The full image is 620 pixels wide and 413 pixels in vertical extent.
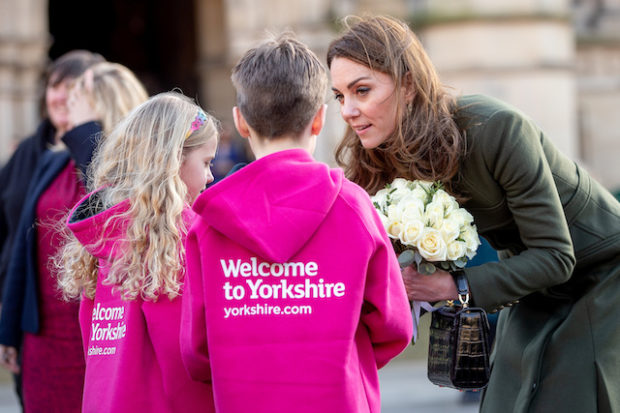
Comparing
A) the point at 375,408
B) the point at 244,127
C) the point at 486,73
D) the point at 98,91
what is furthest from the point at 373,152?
the point at 486,73

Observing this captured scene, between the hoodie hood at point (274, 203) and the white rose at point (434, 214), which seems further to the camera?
the white rose at point (434, 214)

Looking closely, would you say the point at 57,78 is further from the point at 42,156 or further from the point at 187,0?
the point at 187,0

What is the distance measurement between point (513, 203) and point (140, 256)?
3.76 ft

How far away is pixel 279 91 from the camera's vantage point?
2502 millimetres

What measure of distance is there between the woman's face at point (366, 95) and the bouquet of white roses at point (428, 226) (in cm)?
23

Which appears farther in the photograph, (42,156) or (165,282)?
(42,156)

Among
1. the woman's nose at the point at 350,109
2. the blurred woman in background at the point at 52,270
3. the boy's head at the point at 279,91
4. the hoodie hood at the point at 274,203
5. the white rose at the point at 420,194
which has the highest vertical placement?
the boy's head at the point at 279,91

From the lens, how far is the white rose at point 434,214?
2.86 meters

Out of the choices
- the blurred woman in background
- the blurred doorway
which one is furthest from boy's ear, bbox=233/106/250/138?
the blurred doorway

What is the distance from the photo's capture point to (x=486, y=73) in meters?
11.8

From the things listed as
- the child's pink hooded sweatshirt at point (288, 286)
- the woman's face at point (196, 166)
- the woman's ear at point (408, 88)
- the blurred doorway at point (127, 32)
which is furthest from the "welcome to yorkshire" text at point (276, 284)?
the blurred doorway at point (127, 32)

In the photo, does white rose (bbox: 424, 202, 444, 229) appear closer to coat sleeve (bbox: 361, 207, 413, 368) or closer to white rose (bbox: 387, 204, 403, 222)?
white rose (bbox: 387, 204, 403, 222)

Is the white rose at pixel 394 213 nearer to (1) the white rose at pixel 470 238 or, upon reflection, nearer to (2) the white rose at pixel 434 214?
(2) the white rose at pixel 434 214

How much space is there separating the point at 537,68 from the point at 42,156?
874cm
